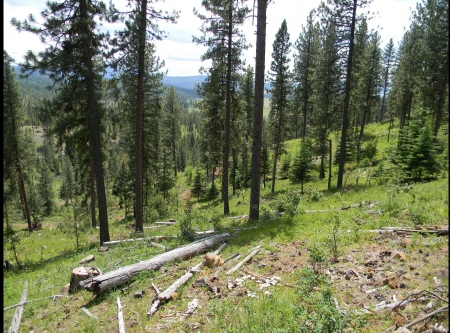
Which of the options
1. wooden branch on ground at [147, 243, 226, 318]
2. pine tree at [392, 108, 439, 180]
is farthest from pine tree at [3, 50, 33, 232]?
pine tree at [392, 108, 439, 180]

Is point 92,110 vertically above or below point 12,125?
above

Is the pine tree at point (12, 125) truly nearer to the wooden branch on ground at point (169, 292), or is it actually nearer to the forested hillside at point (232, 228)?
the forested hillside at point (232, 228)

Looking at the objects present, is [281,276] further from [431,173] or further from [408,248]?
[431,173]

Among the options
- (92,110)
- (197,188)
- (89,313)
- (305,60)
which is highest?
(305,60)

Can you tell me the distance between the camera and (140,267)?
23.8 feet

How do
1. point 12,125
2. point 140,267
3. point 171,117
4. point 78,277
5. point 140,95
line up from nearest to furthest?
point 140,267 → point 78,277 → point 140,95 → point 12,125 → point 171,117

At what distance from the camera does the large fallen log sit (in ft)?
21.4

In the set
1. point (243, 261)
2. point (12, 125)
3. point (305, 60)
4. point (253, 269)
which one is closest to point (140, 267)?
point (243, 261)

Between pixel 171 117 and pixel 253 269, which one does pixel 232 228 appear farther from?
pixel 171 117

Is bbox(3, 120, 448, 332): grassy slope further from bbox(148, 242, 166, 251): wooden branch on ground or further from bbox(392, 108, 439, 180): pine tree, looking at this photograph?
bbox(392, 108, 439, 180): pine tree

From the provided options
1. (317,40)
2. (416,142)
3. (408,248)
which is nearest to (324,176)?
(416,142)

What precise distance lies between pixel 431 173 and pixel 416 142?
178 centimetres

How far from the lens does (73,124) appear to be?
1216 cm

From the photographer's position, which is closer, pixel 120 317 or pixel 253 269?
pixel 120 317
